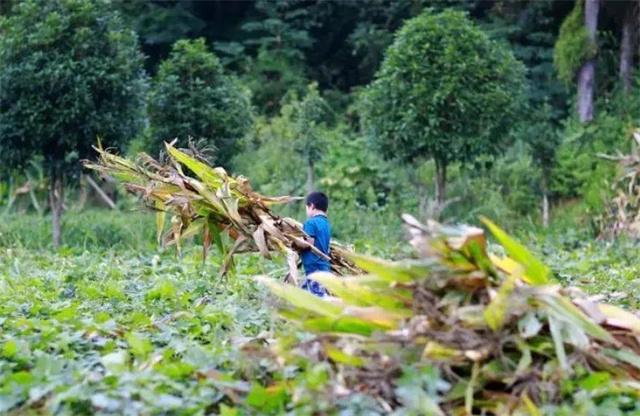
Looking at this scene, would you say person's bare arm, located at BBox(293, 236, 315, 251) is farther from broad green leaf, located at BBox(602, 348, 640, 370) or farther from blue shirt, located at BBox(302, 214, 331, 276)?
broad green leaf, located at BBox(602, 348, 640, 370)

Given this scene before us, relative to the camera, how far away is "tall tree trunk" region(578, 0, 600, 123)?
20.0 m

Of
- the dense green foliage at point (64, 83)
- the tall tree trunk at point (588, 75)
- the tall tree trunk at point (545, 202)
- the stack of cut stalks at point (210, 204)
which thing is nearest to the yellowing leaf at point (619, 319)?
the stack of cut stalks at point (210, 204)

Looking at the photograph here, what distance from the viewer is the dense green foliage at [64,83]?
13.6 meters

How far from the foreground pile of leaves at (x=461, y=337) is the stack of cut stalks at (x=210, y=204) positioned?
254cm

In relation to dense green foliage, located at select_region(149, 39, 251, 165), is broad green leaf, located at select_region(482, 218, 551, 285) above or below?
above

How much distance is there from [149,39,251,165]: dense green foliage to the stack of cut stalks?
7.87m

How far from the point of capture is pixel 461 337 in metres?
3.87

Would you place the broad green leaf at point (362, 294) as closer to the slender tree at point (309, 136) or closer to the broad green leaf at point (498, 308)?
the broad green leaf at point (498, 308)

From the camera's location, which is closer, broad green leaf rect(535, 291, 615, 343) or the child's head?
broad green leaf rect(535, 291, 615, 343)

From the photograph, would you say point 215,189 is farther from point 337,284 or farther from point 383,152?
point 383,152

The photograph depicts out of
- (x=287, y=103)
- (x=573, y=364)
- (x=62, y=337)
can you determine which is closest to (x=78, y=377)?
(x=62, y=337)

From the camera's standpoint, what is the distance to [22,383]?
4.14 m

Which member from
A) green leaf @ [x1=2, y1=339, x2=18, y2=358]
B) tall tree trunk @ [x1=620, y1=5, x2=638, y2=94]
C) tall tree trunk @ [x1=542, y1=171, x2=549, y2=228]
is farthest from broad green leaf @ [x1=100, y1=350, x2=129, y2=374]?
tall tree trunk @ [x1=620, y1=5, x2=638, y2=94]

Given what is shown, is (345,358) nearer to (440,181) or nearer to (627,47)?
(440,181)
